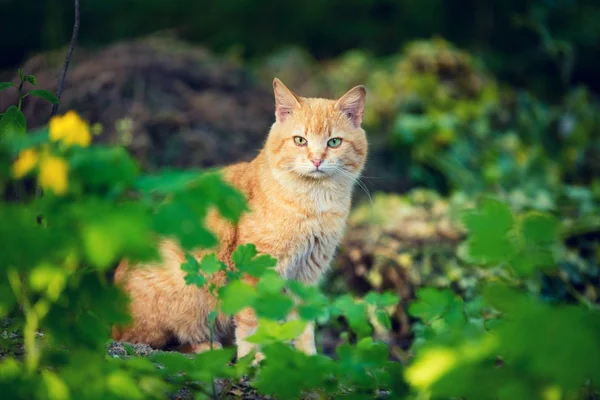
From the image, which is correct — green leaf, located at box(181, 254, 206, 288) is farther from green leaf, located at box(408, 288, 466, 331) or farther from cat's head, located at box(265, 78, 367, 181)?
cat's head, located at box(265, 78, 367, 181)

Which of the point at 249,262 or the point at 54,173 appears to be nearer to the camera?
the point at 54,173

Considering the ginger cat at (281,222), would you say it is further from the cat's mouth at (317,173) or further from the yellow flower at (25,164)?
the yellow flower at (25,164)

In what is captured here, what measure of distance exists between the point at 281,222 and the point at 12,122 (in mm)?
1153

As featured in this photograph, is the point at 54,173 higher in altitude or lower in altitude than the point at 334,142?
higher

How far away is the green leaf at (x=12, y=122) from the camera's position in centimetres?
164

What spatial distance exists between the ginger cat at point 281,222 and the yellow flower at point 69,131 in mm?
1113

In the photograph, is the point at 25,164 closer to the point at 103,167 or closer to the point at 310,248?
the point at 103,167

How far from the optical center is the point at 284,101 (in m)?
2.74

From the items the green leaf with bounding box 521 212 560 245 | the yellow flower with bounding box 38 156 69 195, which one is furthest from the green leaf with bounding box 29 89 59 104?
the green leaf with bounding box 521 212 560 245

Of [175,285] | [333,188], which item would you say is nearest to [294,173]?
[333,188]

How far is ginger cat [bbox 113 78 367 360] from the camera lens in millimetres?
2457

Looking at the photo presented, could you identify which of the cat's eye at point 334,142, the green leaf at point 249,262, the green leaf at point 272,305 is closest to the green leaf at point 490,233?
the green leaf at point 272,305

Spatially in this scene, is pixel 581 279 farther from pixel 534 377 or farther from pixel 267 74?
pixel 267 74

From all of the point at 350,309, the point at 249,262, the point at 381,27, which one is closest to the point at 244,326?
the point at 249,262
